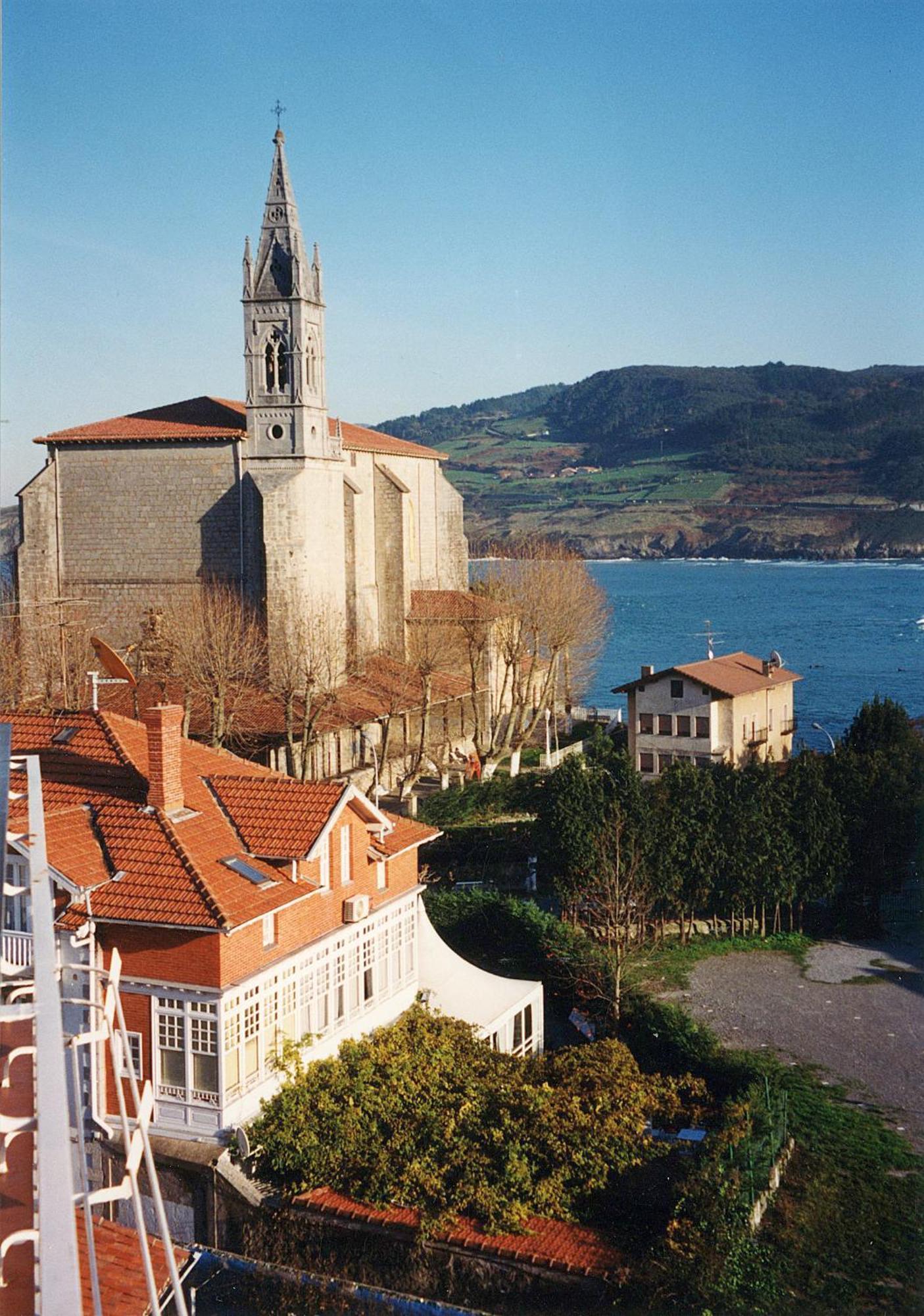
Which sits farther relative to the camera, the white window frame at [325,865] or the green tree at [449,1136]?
the white window frame at [325,865]

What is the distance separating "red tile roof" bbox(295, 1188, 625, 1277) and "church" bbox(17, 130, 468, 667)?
22.9 meters

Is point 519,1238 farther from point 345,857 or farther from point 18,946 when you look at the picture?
point 18,946

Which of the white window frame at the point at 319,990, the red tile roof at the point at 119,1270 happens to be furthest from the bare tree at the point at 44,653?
the red tile roof at the point at 119,1270

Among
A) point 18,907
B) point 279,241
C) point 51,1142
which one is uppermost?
point 279,241

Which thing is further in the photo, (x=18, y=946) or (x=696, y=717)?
(x=696, y=717)

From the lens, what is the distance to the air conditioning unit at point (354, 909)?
12.8m

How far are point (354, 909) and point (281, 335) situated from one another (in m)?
23.8

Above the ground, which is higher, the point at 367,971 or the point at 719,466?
the point at 719,466

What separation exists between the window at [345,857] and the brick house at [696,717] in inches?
722

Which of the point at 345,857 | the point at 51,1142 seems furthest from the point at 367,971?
the point at 51,1142

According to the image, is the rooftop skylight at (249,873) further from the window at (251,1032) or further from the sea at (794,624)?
the sea at (794,624)

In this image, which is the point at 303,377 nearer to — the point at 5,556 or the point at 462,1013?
the point at 5,556

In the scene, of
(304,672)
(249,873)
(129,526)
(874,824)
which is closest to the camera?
(249,873)

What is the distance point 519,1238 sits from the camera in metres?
10.1
